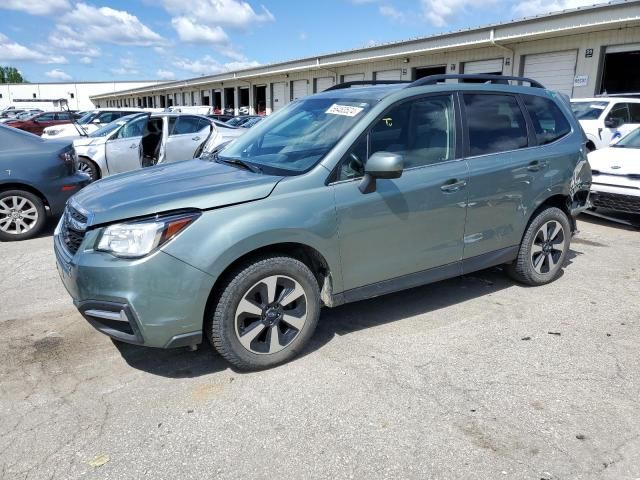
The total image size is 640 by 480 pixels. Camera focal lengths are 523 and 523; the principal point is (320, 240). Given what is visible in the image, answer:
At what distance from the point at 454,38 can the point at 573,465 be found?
1889 cm

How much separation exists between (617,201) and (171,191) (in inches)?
274

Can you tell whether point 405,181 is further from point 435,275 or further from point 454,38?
point 454,38

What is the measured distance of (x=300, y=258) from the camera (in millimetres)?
3619

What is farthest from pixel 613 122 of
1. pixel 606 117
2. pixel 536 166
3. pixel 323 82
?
pixel 323 82

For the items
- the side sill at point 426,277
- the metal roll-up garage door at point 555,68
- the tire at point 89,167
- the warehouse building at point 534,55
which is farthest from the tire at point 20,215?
the metal roll-up garage door at point 555,68

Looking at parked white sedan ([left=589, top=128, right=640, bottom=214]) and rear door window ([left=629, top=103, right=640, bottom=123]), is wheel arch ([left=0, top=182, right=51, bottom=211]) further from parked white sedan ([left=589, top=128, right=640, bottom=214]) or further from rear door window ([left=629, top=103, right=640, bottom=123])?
rear door window ([left=629, top=103, right=640, bottom=123])

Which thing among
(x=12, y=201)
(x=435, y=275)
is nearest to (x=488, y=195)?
(x=435, y=275)

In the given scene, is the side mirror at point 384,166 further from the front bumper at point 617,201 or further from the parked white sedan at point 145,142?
the parked white sedan at point 145,142

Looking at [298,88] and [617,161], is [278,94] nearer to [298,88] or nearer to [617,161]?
[298,88]

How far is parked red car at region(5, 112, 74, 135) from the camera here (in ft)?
75.8

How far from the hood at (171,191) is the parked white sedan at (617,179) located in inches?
249

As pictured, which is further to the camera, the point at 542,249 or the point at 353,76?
the point at 353,76

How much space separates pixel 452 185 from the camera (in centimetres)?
407

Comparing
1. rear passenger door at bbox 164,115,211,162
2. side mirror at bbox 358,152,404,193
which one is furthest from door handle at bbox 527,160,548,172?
rear passenger door at bbox 164,115,211,162
